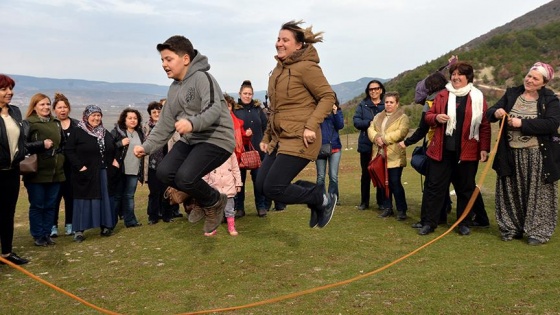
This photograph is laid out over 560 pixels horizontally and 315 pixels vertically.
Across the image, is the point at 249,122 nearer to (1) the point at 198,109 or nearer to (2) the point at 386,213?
(2) the point at 386,213

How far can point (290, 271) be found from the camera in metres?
5.96

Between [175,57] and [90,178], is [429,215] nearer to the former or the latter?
[175,57]

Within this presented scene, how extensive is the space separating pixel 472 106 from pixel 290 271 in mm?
3600

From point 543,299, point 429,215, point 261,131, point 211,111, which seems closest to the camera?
point 543,299

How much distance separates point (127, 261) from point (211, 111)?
292 cm

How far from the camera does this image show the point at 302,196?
5.81 meters

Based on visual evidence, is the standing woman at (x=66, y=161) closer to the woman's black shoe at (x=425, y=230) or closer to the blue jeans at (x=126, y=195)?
the blue jeans at (x=126, y=195)

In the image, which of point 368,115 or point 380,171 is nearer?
point 380,171

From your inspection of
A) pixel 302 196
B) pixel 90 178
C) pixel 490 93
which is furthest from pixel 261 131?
pixel 490 93

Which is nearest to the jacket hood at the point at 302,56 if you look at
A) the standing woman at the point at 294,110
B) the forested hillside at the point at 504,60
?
the standing woman at the point at 294,110

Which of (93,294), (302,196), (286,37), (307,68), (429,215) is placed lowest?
(93,294)

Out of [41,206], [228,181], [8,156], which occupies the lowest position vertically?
[41,206]

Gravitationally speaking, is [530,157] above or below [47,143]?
below

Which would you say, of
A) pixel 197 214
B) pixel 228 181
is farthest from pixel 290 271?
pixel 228 181
